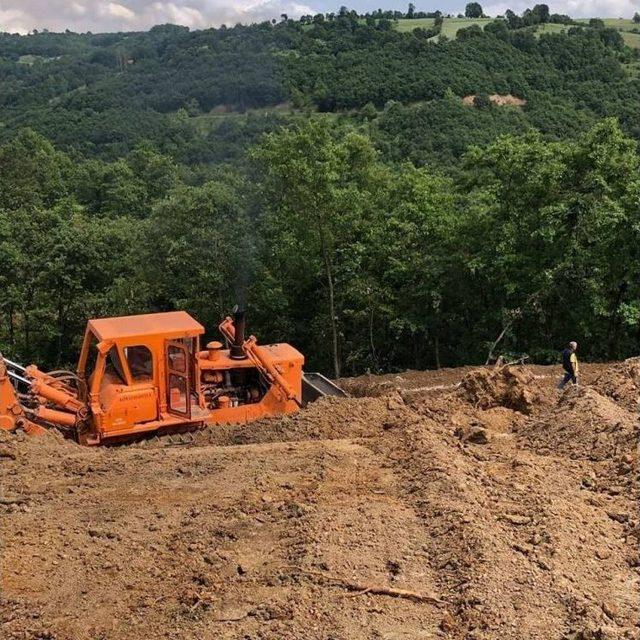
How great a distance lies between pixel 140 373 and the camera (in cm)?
973

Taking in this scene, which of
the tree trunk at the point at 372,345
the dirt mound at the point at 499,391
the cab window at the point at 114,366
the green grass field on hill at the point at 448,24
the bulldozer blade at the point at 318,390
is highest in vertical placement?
the green grass field on hill at the point at 448,24

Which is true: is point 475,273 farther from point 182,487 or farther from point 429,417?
point 182,487

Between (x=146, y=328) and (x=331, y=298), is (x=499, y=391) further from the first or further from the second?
(x=331, y=298)

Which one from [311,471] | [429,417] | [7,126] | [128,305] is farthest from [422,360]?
[7,126]

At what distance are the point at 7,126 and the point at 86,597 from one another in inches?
3246

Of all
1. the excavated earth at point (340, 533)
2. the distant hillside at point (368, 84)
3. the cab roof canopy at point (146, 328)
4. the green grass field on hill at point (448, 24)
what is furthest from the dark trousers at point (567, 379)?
the green grass field on hill at point (448, 24)

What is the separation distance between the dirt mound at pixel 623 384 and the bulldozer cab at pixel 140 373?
20.0ft

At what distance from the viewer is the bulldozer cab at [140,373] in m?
9.52

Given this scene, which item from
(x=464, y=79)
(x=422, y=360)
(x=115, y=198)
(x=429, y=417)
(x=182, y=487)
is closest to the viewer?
(x=182, y=487)

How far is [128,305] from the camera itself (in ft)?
69.8

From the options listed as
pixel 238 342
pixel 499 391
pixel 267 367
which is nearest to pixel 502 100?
pixel 499 391

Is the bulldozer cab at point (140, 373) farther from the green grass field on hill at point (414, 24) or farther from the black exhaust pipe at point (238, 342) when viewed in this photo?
the green grass field on hill at point (414, 24)

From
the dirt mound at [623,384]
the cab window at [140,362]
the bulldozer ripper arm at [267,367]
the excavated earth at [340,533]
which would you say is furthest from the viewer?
the bulldozer ripper arm at [267,367]

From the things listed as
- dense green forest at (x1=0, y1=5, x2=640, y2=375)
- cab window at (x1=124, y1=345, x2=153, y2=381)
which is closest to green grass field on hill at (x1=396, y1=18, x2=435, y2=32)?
dense green forest at (x1=0, y1=5, x2=640, y2=375)
